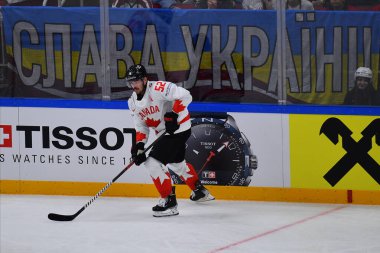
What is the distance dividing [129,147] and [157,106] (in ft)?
2.35

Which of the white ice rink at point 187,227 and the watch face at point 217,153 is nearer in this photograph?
the white ice rink at point 187,227

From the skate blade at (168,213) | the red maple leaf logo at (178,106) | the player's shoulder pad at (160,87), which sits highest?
the player's shoulder pad at (160,87)

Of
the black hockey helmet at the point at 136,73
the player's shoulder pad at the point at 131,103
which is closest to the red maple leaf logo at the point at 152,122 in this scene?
the player's shoulder pad at the point at 131,103

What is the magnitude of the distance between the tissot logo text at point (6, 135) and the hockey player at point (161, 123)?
1.22 meters

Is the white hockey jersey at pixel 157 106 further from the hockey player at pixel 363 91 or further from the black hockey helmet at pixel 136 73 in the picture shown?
the hockey player at pixel 363 91

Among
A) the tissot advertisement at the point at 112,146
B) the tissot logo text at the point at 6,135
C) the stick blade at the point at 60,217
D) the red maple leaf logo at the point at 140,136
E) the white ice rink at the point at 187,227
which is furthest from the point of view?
the tissot logo text at the point at 6,135

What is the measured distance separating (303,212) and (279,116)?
2.49ft

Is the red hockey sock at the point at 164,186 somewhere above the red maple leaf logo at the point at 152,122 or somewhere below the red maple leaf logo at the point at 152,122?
below

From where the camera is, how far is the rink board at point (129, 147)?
22.7 ft

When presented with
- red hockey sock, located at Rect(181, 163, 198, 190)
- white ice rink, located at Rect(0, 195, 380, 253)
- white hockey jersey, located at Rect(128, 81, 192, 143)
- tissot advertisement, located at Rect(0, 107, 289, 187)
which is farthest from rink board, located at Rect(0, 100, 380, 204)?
white hockey jersey, located at Rect(128, 81, 192, 143)

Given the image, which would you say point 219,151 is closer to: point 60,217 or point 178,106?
point 178,106

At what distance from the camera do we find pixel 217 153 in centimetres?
723

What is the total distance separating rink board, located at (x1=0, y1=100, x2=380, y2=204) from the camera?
692 centimetres

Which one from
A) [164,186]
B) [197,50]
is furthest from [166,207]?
[197,50]
